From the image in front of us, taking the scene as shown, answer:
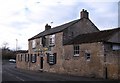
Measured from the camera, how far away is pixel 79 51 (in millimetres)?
32406

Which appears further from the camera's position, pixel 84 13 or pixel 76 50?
pixel 84 13

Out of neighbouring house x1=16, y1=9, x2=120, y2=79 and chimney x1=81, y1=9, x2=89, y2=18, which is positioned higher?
chimney x1=81, y1=9, x2=89, y2=18

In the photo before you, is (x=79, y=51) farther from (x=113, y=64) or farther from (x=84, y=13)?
(x=84, y=13)

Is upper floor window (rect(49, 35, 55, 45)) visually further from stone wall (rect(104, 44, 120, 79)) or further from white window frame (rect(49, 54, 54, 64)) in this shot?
A: stone wall (rect(104, 44, 120, 79))

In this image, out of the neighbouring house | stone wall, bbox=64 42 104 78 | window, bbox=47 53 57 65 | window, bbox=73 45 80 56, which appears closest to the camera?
the neighbouring house

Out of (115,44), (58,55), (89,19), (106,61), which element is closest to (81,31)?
(89,19)

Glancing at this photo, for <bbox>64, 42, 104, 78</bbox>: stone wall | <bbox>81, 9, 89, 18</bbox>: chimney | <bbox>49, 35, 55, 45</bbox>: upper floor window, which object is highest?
<bbox>81, 9, 89, 18</bbox>: chimney

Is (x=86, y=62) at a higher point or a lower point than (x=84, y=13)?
lower

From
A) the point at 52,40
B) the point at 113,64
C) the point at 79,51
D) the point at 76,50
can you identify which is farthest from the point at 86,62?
the point at 52,40

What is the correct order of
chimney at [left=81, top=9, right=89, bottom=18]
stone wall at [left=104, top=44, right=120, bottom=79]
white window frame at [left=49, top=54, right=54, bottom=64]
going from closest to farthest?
1. stone wall at [left=104, top=44, right=120, bottom=79]
2. chimney at [left=81, top=9, right=89, bottom=18]
3. white window frame at [left=49, top=54, right=54, bottom=64]

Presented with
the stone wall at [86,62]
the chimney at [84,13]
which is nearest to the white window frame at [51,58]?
the stone wall at [86,62]

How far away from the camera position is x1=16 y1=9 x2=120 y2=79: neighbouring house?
27.6 meters

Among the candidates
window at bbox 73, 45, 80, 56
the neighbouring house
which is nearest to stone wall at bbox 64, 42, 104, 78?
the neighbouring house

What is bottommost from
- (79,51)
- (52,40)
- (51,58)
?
(51,58)
